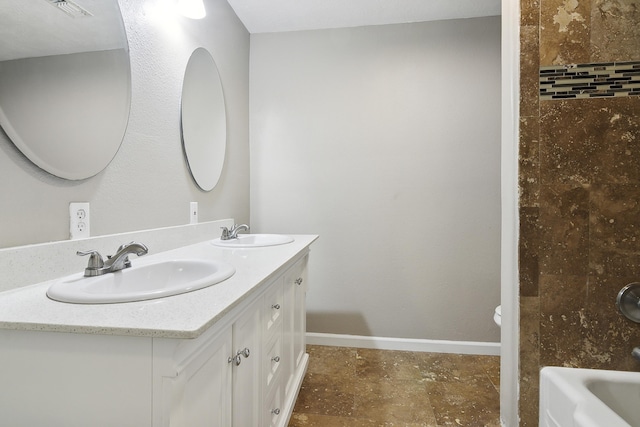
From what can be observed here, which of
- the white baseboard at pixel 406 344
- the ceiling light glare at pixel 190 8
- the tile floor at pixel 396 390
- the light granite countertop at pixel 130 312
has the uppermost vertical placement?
the ceiling light glare at pixel 190 8

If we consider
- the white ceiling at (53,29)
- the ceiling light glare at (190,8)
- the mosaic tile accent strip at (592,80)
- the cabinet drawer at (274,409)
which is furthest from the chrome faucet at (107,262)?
the mosaic tile accent strip at (592,80)

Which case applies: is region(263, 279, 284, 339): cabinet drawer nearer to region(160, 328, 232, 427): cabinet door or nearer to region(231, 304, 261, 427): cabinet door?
region(231, 304, 261, 427): cabinet door

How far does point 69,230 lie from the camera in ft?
3.16

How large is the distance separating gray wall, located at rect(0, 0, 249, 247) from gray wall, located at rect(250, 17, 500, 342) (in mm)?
517

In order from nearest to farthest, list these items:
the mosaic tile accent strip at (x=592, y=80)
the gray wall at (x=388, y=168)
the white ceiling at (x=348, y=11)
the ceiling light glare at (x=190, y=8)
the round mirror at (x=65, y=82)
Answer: the round mirror at (x=65, y=82) < the mosaic tile accent strip at (x=592, y=80) < the ceiling light glare at (x=190, y=8) < the white ceiling at (x=348, y=11) < the gray wall at (x=388, y=168)

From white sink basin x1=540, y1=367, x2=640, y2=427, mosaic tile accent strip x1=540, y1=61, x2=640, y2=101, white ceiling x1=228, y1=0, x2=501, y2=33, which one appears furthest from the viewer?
white ceiling x1=228, y1=0, x2=501, y2=33

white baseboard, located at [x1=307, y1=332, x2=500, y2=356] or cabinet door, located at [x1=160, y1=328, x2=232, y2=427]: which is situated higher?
cabinet door, located at [x1=160, y1=328, x2=232, y2=427]

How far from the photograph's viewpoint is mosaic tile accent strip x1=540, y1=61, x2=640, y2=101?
110cm

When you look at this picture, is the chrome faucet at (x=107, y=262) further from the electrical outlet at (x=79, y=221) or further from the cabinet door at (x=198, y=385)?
the cabinet door at (x=198, y=385)

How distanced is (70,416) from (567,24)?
1.90 meters

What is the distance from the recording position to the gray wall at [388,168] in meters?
2.18

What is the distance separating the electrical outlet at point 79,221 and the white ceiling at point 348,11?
1.77 meters

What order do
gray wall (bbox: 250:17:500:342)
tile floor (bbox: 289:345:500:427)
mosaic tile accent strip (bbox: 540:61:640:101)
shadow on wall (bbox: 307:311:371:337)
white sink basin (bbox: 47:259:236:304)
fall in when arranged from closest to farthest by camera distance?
white sink basin (bbox: 47:259:236:304) < mosaic tile accent strip (bbox: 540:61:640:101) < tile floor (bbox: 289:345:500:427) < gray wall (bbox: 250:17:500:342) < shadow on wall (bbox: 307:311:371:337)

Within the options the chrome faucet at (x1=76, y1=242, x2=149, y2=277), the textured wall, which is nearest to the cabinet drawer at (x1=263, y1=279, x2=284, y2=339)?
the chrome faucet at (x1=76, y1=242, x2=149, y2=277)
